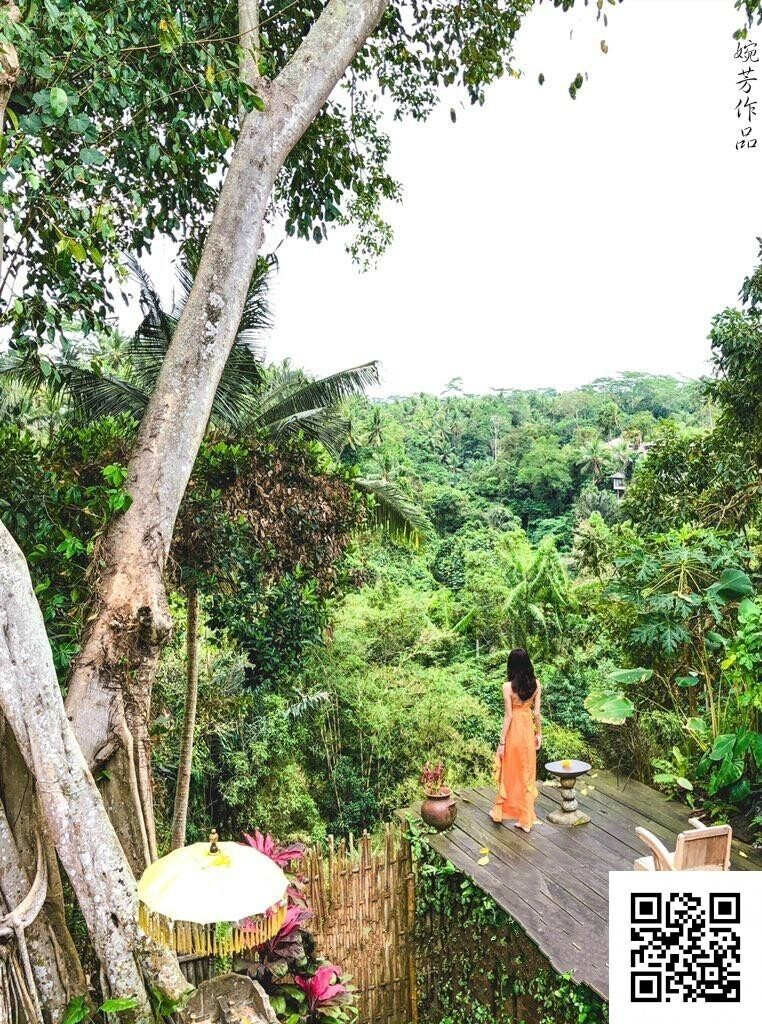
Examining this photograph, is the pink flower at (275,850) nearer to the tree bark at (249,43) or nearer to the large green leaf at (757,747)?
the large green leaf at (757,747)

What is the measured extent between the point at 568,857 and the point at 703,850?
1385mm

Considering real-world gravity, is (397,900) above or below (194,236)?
below

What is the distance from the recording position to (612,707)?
18.2 feet

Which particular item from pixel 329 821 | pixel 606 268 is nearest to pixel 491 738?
pixel 329 821

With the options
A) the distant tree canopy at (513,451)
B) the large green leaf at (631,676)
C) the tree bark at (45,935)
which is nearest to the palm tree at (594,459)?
the distant tree canopy at (513,451)

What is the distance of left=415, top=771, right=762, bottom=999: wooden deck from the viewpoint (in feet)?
12.1

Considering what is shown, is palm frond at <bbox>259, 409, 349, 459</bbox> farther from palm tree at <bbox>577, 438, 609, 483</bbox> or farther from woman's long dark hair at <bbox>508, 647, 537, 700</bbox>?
palm tree at <bbox>577, 438, 609, 483</bbox>

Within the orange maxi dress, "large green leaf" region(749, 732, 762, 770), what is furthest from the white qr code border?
the orange maxi dress

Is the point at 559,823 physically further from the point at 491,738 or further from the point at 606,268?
the point at 606,268

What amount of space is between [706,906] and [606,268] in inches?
2415

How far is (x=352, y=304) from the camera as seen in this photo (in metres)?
51.8

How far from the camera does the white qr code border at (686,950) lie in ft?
8.54

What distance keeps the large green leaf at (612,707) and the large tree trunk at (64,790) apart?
3.61 m

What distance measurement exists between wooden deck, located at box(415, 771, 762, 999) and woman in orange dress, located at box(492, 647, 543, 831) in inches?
9.2
